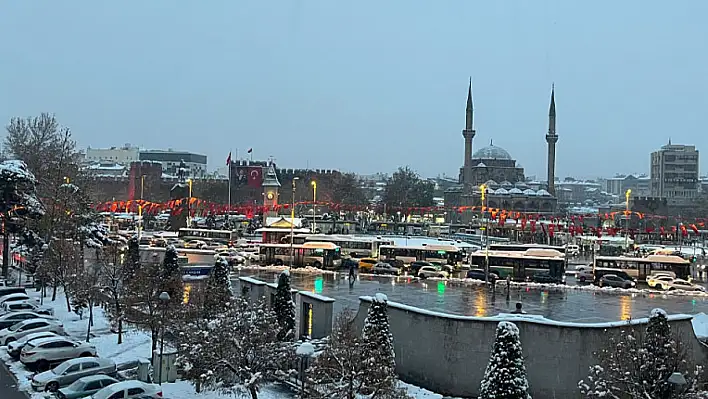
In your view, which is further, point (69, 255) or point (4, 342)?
point (69, 255)

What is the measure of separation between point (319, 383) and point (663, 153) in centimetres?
10702

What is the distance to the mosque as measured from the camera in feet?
261

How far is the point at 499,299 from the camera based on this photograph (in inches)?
926

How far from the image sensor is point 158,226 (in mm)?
67312

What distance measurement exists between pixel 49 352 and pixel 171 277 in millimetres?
3617

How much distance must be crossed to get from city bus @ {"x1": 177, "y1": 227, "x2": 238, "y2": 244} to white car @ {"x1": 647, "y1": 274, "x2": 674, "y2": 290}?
26.7 metres

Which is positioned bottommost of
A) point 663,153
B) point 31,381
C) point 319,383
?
point 31,381

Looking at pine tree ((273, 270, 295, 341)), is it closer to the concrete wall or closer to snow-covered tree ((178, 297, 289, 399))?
the concrete wall

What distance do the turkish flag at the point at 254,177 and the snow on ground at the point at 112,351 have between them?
57.1 metres

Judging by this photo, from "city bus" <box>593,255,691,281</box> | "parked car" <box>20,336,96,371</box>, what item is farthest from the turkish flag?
"parked car" <box>20,336,96,371</box>

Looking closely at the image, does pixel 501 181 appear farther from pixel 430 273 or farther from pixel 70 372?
A: pixel 70 372

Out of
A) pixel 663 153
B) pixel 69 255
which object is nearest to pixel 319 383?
pixel 69 255

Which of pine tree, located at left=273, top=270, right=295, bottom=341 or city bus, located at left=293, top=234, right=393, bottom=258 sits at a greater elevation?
city bus, located at left=293, top=234, right=393, bottom=258

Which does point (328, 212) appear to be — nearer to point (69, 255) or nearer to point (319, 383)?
point (69, 255)
